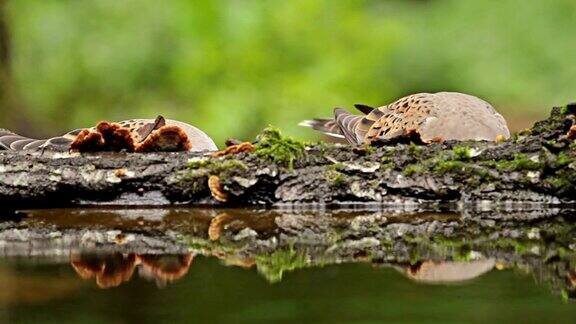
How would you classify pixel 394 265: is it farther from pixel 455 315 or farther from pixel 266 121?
pixel 266 121

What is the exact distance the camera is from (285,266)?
9.98 feet

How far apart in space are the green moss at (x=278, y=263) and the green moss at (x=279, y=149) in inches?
39.7

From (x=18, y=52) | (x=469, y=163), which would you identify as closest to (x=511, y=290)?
(x=469, y=163)

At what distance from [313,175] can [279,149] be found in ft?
0.54

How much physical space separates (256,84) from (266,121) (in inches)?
13.8

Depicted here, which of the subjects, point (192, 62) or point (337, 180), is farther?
point (192, 62)

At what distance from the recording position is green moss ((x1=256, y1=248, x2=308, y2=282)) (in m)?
2.93

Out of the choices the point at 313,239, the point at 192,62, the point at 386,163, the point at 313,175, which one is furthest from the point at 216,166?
the point at 192,62

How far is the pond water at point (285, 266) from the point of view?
2463 mm

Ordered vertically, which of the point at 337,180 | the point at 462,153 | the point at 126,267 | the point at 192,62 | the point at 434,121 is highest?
the point at 192,62

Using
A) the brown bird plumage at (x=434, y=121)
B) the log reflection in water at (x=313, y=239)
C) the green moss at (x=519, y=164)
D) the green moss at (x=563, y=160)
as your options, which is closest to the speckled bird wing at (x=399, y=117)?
the brown bird plumage at (x=434, y=121)

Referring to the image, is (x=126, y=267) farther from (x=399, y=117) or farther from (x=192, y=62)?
(x=192, y=62)

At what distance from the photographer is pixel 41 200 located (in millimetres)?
4273

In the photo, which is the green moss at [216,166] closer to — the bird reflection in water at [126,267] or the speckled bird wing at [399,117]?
the bird reflection in water at [126,267]
